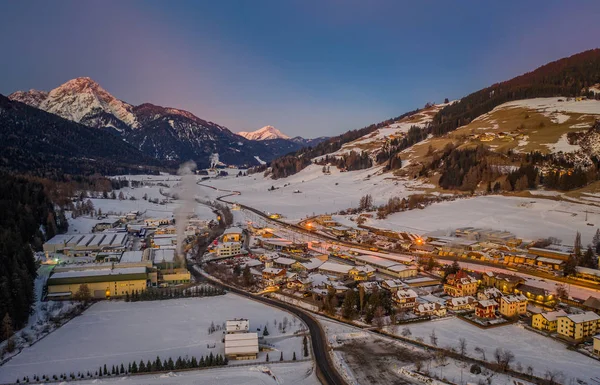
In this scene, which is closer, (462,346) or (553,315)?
(462,346)

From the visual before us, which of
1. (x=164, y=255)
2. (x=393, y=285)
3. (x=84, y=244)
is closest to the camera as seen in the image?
(x=393, y=285)

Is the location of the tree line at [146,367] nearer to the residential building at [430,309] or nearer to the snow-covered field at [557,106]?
the residential building at [430,309]

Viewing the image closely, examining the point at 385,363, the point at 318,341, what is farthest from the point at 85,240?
the point at 385,363

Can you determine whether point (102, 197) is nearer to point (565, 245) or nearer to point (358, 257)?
point (358, 257)

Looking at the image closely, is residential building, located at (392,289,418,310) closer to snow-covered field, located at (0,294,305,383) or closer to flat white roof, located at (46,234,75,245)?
snow-covered field, located at (0,294,305,383)

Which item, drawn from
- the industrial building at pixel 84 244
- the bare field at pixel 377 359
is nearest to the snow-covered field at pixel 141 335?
the bare field at pixel 377 359

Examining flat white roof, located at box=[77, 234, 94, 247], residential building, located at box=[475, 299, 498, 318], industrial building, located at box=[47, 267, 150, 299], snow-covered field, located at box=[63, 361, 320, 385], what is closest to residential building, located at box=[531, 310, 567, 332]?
residential building, located at box=[475, 299, 498, 318]

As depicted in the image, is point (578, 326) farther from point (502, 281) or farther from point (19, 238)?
point (19, 238)
